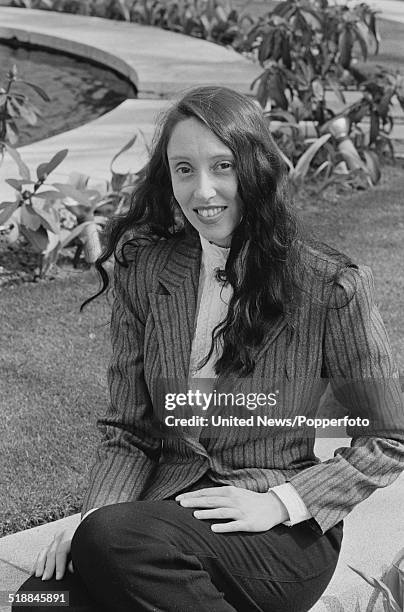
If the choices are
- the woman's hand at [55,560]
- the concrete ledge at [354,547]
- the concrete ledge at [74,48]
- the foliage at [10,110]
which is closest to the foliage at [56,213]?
the foliage at [10,110]

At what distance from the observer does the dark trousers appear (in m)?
2.05

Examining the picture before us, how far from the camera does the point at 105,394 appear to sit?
12.6 ft

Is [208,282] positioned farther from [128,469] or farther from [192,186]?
[128,469]

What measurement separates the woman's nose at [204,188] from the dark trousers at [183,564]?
0.58 meters

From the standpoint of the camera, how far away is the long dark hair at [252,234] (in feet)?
7.33

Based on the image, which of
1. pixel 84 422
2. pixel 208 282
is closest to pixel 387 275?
pixel 84 422

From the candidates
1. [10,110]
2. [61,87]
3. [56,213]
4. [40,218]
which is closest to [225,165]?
[40,218]

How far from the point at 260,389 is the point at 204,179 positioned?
0.42 metres

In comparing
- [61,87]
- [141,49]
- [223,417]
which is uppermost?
[223,417]

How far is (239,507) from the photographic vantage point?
7.13ft

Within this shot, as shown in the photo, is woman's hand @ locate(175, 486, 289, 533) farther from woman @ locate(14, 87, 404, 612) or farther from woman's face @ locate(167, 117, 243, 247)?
woman's face @ locate(167, 117, 243, 247)

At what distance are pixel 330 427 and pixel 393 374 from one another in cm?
127

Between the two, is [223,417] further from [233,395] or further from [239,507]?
[239,507]

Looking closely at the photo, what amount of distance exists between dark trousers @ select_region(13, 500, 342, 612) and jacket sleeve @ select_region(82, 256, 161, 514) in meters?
0.18
